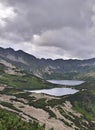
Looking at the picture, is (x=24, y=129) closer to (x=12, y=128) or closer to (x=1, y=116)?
(x=12, y=128)

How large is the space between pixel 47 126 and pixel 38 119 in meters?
13.7

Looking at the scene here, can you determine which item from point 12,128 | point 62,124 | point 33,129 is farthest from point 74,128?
point 12,128

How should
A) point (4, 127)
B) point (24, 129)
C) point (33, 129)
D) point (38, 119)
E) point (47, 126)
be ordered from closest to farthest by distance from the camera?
point (4, 127) < point (24, 129) < point (33, 129) < point (47, 126) < point (38, 119)

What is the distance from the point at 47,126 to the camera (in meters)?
184

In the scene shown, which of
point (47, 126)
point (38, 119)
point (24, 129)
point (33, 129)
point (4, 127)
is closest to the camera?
point (4, 127)

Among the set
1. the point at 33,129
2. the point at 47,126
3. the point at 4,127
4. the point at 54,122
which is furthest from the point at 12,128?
the point at 54,122

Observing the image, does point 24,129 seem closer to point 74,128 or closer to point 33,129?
point 33,129

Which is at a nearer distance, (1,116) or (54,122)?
(1,116)

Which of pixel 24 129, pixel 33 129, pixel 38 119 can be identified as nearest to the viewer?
pixel 24 129

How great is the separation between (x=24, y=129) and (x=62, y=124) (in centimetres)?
8678

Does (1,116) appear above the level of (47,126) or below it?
above

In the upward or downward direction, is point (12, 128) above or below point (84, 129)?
above

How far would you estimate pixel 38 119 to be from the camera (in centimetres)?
19612

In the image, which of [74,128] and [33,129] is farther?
[74,128]
